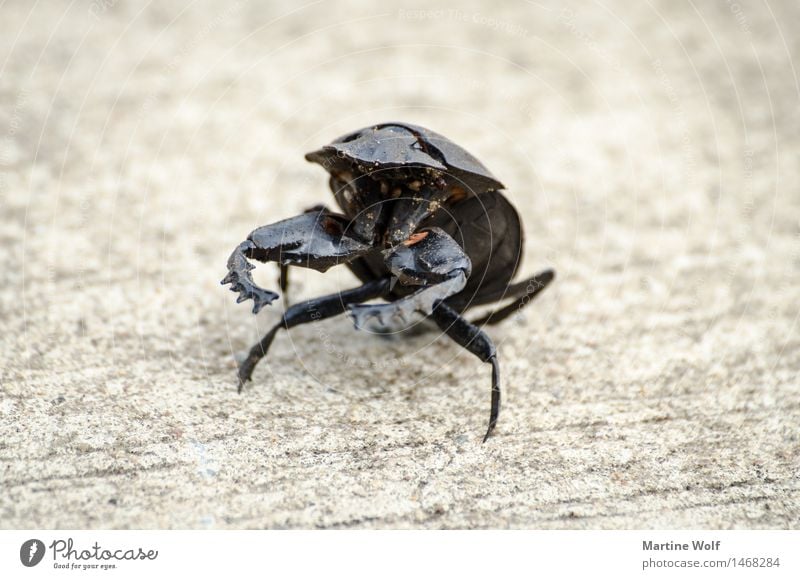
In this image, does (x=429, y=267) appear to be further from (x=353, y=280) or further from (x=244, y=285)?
(x=353, y=280)

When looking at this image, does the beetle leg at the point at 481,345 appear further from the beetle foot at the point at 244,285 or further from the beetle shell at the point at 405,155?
the beetle foot at the point at 244,285

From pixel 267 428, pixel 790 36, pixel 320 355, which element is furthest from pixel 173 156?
pixel 790 36

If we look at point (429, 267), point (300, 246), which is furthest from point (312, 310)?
point (429, 267)

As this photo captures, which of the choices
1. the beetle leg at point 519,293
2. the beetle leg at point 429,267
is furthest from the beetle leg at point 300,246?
the beetle leg at point 519,293
